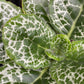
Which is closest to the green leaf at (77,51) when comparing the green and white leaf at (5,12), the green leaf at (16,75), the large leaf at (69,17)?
the large leaf at (69,17)

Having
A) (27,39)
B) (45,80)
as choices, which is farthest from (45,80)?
(27,39)

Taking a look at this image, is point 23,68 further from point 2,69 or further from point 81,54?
point 81,54

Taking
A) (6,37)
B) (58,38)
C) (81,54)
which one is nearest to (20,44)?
(6,37)

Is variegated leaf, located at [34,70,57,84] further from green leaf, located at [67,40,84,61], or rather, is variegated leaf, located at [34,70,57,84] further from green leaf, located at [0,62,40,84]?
green leaf, located at [67,40,84,61]

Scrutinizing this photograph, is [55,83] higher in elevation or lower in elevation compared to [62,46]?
lower

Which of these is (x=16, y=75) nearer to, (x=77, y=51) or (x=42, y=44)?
(x=42, y=44)

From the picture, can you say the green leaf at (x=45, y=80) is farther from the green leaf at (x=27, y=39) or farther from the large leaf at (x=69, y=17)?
the large leaf at (x=69, y=17)
